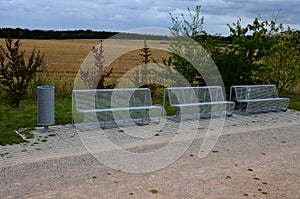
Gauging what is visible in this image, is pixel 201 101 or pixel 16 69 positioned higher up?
pixel 16 69

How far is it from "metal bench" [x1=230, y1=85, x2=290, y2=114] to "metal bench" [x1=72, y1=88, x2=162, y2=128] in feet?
9.32

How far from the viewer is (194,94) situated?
1032 centimetres

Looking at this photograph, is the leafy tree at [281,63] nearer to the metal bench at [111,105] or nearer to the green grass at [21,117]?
the metal bench at [111,105]

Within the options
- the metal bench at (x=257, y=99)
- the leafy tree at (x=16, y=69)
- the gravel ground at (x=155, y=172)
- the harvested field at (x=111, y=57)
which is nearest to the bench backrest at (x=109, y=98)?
the gravel ground at (x=155, y=172)

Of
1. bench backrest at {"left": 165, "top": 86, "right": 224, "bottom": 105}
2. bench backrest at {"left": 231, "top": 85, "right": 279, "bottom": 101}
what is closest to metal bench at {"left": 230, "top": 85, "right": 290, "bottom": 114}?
bench backrest at {"left": 231, "top": 85, "right": 279, "bottom": 101}

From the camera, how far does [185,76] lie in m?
13.0

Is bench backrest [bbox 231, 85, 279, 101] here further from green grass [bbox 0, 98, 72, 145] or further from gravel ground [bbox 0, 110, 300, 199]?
green grass [bbox 0, 98, 72, 145]

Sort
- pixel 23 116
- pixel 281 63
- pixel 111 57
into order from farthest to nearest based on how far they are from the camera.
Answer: pixel 111 57 → pixel 281 63 → pixel 23 116

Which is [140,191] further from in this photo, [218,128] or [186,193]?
[218,128]

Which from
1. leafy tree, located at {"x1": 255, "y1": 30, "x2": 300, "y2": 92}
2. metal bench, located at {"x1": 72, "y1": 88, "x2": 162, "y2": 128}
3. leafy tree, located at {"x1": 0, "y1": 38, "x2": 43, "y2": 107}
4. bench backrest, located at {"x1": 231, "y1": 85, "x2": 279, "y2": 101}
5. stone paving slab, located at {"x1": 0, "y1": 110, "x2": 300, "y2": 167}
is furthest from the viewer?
leafy tree, located at {"x1": 255, "y1": 30, "x2": 300, "y2": 92}

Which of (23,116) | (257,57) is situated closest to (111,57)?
(257,57)

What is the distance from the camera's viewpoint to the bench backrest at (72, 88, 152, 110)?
851 cm

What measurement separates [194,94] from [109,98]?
2.45m

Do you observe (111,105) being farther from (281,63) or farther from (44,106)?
(281,63)
